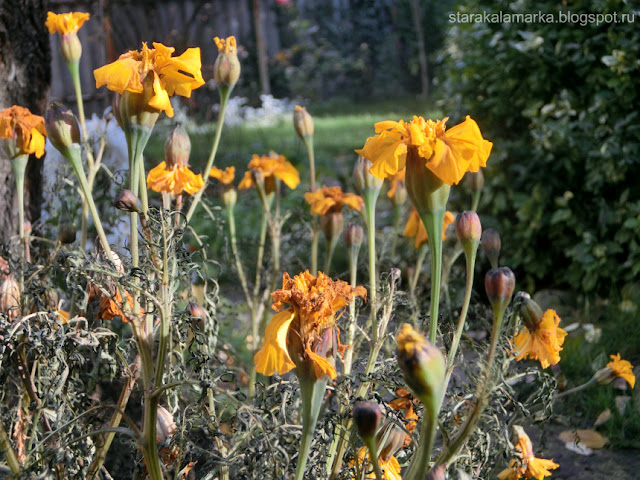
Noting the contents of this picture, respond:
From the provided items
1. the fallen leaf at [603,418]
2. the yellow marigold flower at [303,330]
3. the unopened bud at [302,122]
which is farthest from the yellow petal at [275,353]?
the fallen leaf at [603,418]

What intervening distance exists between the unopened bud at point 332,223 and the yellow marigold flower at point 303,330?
741mm

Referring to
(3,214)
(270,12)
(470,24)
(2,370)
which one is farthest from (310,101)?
(2,370)

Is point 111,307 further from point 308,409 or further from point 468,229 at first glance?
point 468,229

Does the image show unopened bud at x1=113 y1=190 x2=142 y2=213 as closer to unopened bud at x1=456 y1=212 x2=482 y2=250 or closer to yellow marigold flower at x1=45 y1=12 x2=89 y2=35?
unopened bud at x1=456 y1=212 x2=482 y2=250

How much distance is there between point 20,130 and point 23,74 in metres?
0.75

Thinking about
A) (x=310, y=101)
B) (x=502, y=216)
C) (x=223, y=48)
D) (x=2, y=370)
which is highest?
(x=223, y=48)

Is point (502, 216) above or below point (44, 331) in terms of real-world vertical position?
below

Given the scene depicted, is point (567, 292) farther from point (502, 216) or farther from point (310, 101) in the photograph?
point (310, 101)

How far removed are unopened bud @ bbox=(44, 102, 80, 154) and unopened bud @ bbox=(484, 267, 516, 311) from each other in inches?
28.0

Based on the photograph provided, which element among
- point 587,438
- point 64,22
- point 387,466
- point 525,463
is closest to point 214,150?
point 64,22

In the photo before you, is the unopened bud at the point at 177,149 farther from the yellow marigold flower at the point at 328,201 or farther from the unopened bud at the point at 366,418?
the unopened bud at the point at 366,418

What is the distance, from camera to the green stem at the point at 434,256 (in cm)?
99

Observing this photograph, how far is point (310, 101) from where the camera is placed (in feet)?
33.0

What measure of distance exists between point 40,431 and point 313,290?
0.81m
